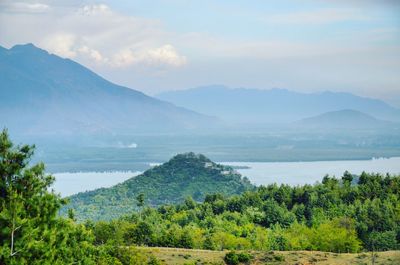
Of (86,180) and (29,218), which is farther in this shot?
(86,180)

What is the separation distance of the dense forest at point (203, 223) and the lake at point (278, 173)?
198 feet

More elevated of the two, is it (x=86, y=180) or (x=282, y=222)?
(x=282, y=222)

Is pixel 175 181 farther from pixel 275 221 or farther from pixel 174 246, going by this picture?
pixel 174 246

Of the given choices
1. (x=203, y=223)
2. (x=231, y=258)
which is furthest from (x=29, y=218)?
(x=203, y=223)

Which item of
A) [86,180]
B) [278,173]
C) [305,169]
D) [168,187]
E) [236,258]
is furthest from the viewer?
[305,169]

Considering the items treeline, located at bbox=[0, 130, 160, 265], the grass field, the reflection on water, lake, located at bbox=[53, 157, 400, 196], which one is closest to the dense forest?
Result: treeline, located at bbox=[0, 130, 160, 265]

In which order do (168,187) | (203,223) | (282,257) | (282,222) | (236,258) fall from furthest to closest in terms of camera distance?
(168,187)
(282,222)
(203,223)
(282,257)
(236,258)

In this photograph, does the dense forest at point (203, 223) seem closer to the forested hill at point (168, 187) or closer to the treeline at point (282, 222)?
the treeline at point (282, 222)

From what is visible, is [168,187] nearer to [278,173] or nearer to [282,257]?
[278,173]

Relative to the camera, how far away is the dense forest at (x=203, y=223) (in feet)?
51.5

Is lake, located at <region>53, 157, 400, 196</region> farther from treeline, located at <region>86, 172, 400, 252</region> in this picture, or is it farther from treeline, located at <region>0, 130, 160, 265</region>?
treeline, located at <region>0, 130, 160, 265</region>

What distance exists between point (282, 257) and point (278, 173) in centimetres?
10214

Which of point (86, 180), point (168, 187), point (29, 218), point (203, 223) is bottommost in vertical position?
point (86, 180)

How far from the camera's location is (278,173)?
131875 mm
